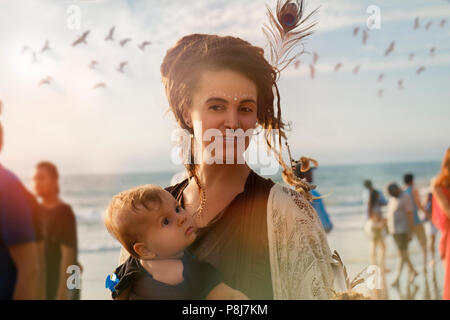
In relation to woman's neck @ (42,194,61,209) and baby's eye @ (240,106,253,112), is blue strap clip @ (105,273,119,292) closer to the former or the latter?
baby's eye @ (240,106,253,112)

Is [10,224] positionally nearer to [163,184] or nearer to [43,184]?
[43,184]

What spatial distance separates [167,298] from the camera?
142cm

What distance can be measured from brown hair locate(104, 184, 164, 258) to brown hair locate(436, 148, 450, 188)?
8.17ft

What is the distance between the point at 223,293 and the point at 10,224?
971 millimetres

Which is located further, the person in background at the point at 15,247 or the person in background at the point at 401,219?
the person in background at the point at 401,219

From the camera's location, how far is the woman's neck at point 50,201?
2791 millimetres

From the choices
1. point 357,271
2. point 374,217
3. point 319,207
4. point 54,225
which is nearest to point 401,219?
point 374,217

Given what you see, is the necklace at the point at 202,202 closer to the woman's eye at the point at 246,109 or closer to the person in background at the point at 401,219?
the woman's eye at the point at 246,109

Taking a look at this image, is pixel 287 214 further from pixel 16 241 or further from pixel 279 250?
pixel 16 241

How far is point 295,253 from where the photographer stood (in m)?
1.54

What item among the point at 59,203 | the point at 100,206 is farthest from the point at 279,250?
the point at 100,206

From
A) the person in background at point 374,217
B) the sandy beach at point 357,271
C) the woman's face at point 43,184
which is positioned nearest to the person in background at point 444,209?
the sandy beach at point 357,271

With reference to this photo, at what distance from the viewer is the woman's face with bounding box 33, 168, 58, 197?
2.83 m
